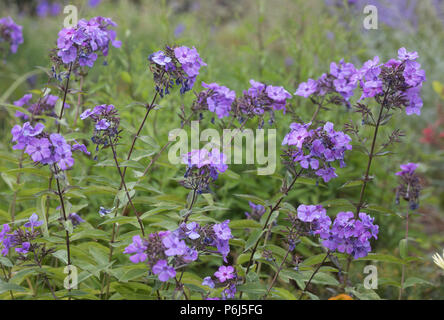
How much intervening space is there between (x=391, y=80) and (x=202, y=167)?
84cm

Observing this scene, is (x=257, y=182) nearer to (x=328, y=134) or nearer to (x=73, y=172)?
(x=73, y=172)

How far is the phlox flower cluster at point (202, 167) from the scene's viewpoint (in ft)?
5.02

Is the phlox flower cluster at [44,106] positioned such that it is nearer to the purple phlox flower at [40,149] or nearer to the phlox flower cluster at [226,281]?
the purple phlox flower at [40,149]

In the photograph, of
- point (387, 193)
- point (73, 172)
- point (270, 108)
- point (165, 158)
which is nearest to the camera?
point (270, 108)

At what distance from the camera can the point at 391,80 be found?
1823 millimetres

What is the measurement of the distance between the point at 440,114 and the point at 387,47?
190 cm

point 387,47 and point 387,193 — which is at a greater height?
point 387,47

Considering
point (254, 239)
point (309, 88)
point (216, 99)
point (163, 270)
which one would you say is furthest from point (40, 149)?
point (309, 88)

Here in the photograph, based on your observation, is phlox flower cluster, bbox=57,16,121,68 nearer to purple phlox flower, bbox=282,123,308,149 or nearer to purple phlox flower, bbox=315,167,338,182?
purple phlox flower, bbox=282,123,308,149

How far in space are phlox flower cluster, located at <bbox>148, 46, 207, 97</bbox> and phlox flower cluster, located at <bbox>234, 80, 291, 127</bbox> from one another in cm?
26
